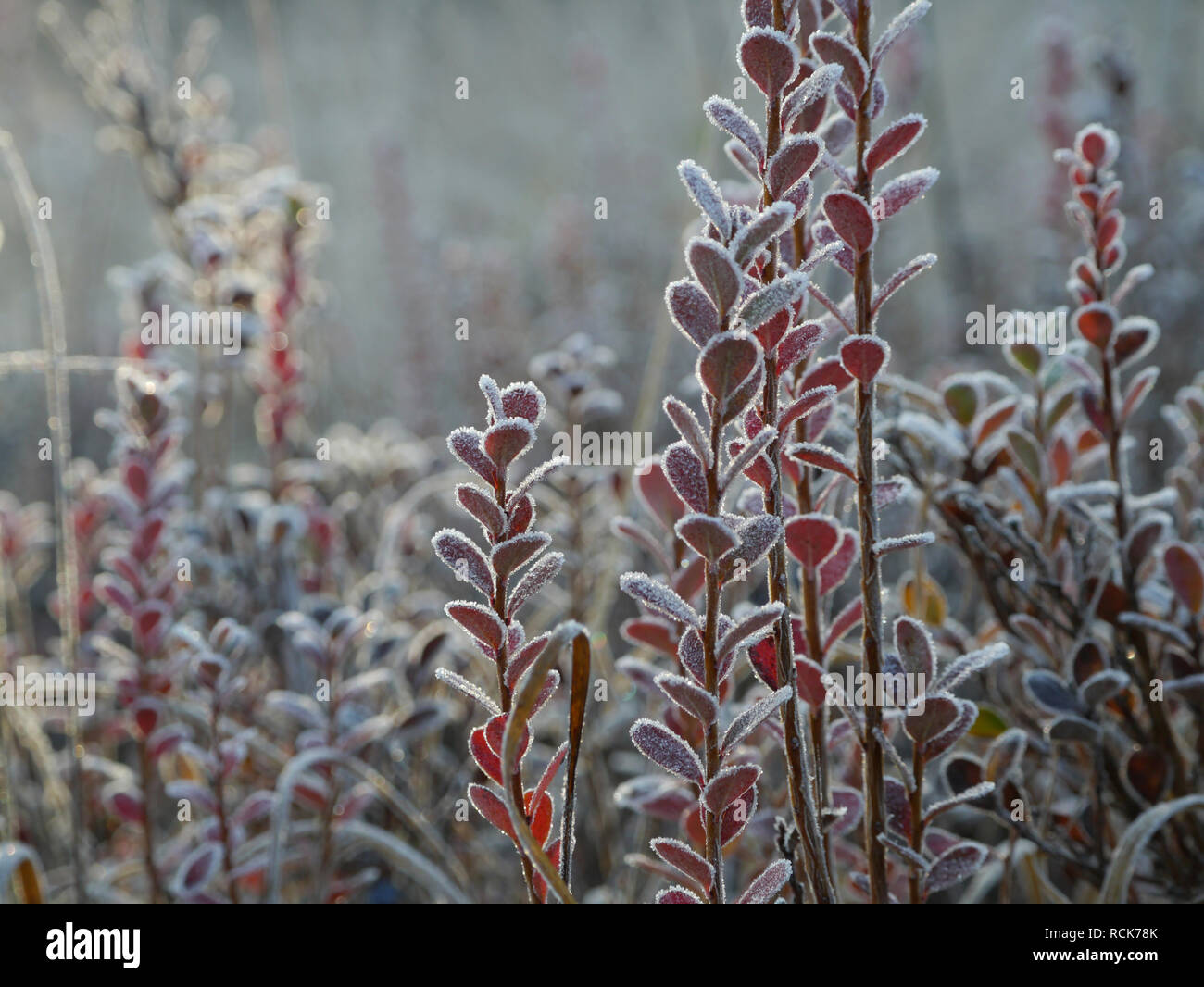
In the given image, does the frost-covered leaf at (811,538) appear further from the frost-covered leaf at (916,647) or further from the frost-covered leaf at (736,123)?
the frost-covered leaf at (736,123)

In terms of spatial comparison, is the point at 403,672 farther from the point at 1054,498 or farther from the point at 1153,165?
the point at 1153,165

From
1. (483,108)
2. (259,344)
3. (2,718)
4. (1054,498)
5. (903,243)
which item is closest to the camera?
(1054,498)

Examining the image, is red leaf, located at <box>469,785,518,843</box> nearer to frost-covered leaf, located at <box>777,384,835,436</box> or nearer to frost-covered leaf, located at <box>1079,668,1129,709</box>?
frost-covered leaf, located at <box>777,384,835,436</box>

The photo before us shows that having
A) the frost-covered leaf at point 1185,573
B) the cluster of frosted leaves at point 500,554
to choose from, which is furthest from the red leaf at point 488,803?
the frost-covered leaf at point 1185,573

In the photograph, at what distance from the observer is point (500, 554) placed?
52 cm

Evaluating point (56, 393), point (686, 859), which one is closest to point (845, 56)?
point (686, 859)

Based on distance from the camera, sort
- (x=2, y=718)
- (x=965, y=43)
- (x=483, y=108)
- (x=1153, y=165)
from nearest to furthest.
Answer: (x=2, y=718) < (x=1153, y=165) < (x=965, y=43) < (x=483, y=108)

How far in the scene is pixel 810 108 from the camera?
640mm

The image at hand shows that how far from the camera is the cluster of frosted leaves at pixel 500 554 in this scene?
52 cm

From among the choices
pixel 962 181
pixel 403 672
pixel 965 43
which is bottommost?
pixel 403 672

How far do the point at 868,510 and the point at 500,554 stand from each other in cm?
20

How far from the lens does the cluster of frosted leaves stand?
1.70 feet
